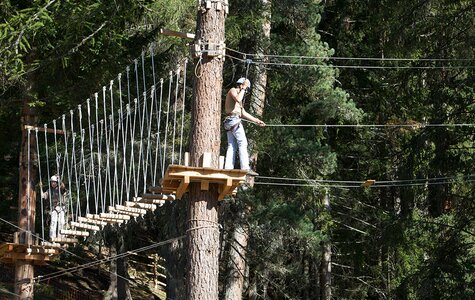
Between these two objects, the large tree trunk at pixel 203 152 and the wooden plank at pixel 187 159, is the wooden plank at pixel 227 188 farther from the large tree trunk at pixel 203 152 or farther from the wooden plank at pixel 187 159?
the wooden plank at pixel 187 159

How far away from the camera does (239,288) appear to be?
18281mm

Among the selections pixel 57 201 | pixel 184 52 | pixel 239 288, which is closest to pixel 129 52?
pixel 184 52

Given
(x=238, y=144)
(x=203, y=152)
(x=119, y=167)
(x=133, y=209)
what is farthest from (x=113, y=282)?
(x=203, y=152)

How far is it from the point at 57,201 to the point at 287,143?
4.65 meters

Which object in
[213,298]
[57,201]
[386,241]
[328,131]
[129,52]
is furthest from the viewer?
[328,131]

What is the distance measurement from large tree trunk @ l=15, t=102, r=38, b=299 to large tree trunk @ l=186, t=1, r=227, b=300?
6669 mm

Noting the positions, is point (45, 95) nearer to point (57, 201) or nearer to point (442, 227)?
point (57, 201)

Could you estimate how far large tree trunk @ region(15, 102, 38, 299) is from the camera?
16.8 metres

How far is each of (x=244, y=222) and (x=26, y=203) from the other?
3951 millimetres

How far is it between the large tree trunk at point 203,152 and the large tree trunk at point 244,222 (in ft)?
24.3

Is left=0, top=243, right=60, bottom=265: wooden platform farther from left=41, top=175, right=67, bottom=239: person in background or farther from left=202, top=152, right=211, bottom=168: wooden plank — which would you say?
left=202, top=152, right=211, bottom=168: wooden plank

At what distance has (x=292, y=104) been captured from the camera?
2128cm

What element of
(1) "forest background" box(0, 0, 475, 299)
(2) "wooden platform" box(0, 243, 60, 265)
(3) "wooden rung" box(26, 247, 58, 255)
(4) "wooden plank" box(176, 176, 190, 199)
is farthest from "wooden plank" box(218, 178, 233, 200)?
(2) "wooden platform" box(0, 243, 60, 265)

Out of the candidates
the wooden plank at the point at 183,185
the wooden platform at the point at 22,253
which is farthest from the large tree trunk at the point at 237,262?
the wooden plank at the point at 183,185
